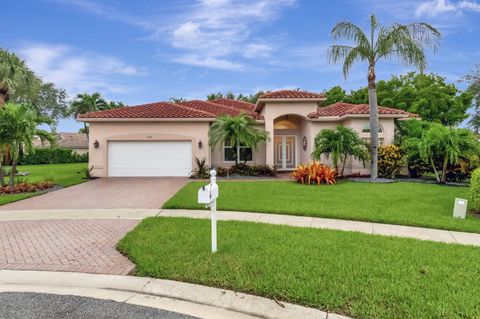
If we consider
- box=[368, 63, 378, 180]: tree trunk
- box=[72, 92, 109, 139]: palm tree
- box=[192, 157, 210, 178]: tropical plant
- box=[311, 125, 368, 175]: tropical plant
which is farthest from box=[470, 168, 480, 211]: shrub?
box=[72, 92, 109, 139]: palm tree

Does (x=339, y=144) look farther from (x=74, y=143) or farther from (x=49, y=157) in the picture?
(x=74, y=143)

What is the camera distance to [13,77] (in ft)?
104

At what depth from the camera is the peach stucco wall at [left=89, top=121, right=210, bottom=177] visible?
18578 millimetres

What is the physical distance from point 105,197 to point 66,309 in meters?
8.65

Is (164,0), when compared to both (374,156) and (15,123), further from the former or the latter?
(374,156)

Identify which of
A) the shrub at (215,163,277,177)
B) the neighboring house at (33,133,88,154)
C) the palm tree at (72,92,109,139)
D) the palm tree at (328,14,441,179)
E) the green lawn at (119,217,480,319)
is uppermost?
the palm tree at (72,92,109,139)

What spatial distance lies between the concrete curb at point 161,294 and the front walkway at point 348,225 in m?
3.89

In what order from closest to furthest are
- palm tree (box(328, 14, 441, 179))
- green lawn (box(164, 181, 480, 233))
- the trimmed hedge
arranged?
green lawn (box(164, 181, 480, 233))
palm tree (box(328, 14, 441, 179))
the trimmed hedge

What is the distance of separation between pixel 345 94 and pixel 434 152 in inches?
872

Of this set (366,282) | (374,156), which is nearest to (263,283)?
(366,282)

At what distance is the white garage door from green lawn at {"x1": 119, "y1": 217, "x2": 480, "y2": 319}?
12.0m

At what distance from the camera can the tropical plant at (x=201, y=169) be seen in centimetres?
1812

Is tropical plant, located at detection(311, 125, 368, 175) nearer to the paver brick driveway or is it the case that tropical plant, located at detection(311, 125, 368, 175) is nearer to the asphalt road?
the paver brick driveway

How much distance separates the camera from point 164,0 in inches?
579
